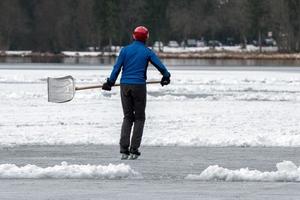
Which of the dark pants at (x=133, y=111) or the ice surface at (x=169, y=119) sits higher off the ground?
the dark pants at (x=133, y=111)

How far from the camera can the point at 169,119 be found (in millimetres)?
22062

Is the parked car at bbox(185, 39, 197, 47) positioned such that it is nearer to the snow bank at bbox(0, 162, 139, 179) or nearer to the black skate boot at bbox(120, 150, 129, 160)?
the black skate boot at bbox(120, 150, 129, 160)

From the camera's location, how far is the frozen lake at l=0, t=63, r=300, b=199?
35.1ft

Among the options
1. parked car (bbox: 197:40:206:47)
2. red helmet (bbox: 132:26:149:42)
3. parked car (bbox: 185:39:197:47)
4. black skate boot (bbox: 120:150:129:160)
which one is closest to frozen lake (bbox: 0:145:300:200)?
black skate boot (bbox: 120:150:129:160)

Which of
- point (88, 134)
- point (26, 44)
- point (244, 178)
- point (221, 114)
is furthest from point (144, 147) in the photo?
point (26, 44)

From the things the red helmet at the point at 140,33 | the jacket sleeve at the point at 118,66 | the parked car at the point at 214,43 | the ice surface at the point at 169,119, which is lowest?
the parked car at the point at 214,43

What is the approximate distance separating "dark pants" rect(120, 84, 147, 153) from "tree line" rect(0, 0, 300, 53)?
370 ft

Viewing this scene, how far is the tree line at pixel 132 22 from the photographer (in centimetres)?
13112

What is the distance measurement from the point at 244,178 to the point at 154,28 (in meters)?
129

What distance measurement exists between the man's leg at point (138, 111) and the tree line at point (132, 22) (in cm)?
11284

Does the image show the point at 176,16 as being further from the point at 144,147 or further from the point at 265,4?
the point at 144,147

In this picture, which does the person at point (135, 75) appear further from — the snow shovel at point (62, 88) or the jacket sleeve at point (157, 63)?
the snow shovel at point (62, 88)

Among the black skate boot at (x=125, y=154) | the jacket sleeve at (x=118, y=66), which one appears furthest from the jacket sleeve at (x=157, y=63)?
the black skate boot at (x=125, y=154)

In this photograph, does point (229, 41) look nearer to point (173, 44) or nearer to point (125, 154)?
point (173, 44)
